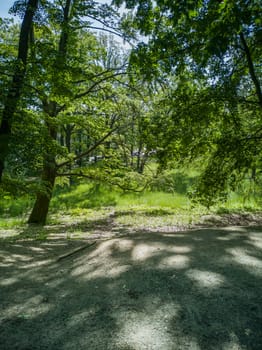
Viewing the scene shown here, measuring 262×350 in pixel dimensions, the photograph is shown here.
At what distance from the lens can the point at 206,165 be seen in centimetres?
685

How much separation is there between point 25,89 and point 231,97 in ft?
14.3

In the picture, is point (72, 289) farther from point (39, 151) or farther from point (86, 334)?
point (39, 151)

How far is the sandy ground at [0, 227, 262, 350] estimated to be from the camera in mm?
1883

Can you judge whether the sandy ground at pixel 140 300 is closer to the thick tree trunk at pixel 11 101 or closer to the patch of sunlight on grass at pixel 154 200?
the thick tree trunk at pixel 11 101

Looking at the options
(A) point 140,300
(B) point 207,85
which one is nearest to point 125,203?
(B) point 207,85

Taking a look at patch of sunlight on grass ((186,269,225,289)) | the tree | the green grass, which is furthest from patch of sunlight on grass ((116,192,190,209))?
patch of sunlight on grass ((186,269,225,289))

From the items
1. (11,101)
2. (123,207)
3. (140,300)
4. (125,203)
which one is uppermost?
(11,101)

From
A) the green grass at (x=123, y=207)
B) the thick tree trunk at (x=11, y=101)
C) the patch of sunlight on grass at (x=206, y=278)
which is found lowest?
the green grass at (x=123, y=207)

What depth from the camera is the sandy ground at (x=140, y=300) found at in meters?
1.88

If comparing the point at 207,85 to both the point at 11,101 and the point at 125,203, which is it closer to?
the point at 11,101

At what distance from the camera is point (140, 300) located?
2389mm

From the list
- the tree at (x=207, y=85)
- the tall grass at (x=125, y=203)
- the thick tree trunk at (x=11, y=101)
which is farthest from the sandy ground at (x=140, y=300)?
the tall grass at (x=125, y=203)

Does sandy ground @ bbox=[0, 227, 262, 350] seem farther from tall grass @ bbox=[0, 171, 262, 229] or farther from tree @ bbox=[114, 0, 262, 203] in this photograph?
tall grass @ bbox=[0, 171, 262, 229]

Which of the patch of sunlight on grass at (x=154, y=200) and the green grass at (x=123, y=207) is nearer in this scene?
the green grass at (x=123, y=207)
